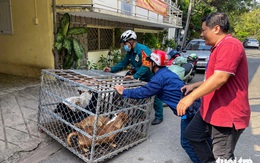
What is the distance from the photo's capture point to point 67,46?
5.38 meters

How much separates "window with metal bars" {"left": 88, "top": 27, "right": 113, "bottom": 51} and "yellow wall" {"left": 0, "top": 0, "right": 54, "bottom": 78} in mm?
2132

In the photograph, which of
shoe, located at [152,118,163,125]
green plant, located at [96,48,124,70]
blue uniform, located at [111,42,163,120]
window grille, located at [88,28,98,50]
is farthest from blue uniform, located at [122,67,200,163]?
window grille, located at [88,28,98,50]

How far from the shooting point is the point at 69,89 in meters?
3.97

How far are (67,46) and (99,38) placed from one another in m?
2.85

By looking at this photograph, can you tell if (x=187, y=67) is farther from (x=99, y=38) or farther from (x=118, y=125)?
(x=118, y=125)

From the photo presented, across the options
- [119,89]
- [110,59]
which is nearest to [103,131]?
[119,89]

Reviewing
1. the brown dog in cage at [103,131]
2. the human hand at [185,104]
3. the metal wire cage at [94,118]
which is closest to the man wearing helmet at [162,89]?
the metal wire cage at [94,118]

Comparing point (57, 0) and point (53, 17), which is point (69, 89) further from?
point (57, 0)

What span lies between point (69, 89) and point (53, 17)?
2.48 meters

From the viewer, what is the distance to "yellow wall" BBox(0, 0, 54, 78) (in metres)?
5.49

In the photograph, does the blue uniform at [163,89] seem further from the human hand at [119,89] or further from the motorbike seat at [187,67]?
the motorbike seat at [187,67]

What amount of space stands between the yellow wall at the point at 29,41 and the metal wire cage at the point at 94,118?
2303 mm

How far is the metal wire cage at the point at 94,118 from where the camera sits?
8.73 feet

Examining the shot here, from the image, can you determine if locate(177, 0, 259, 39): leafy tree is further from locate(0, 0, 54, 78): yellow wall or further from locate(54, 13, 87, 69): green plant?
locate(0, 0, 54, 78): yellow wall
